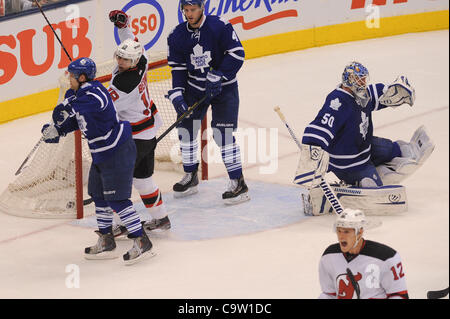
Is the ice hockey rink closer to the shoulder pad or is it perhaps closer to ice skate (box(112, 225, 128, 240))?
ice skate (box(112, 225, 128, 240))

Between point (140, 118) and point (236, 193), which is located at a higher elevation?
point (140, 118)

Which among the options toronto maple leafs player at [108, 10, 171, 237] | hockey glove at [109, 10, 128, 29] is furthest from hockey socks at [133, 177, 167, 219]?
hockey glove at [109, 10, 128, 29]

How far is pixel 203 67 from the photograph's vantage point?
6.81m

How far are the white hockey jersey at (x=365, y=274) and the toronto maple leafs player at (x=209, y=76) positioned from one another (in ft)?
7.52

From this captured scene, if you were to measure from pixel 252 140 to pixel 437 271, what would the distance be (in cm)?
282

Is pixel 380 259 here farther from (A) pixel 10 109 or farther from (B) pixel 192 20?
(A) pixel 10 109

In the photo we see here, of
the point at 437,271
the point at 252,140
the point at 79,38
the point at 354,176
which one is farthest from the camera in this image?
the point at 79,38

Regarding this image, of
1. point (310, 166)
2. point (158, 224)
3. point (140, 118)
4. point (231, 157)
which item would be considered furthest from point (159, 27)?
point (310, 166)

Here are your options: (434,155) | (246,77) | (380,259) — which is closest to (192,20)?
(434,155)

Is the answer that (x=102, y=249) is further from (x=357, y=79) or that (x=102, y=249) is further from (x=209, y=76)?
(x=357, y=79)

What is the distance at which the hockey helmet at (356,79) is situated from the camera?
21.0 feet

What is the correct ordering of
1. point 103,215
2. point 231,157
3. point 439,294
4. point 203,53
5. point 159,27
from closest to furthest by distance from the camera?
point 439,294
point 103,215
point 203,53
point 231,157
point 159,27

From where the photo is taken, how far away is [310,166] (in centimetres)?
630

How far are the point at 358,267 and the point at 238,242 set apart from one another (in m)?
1.80
